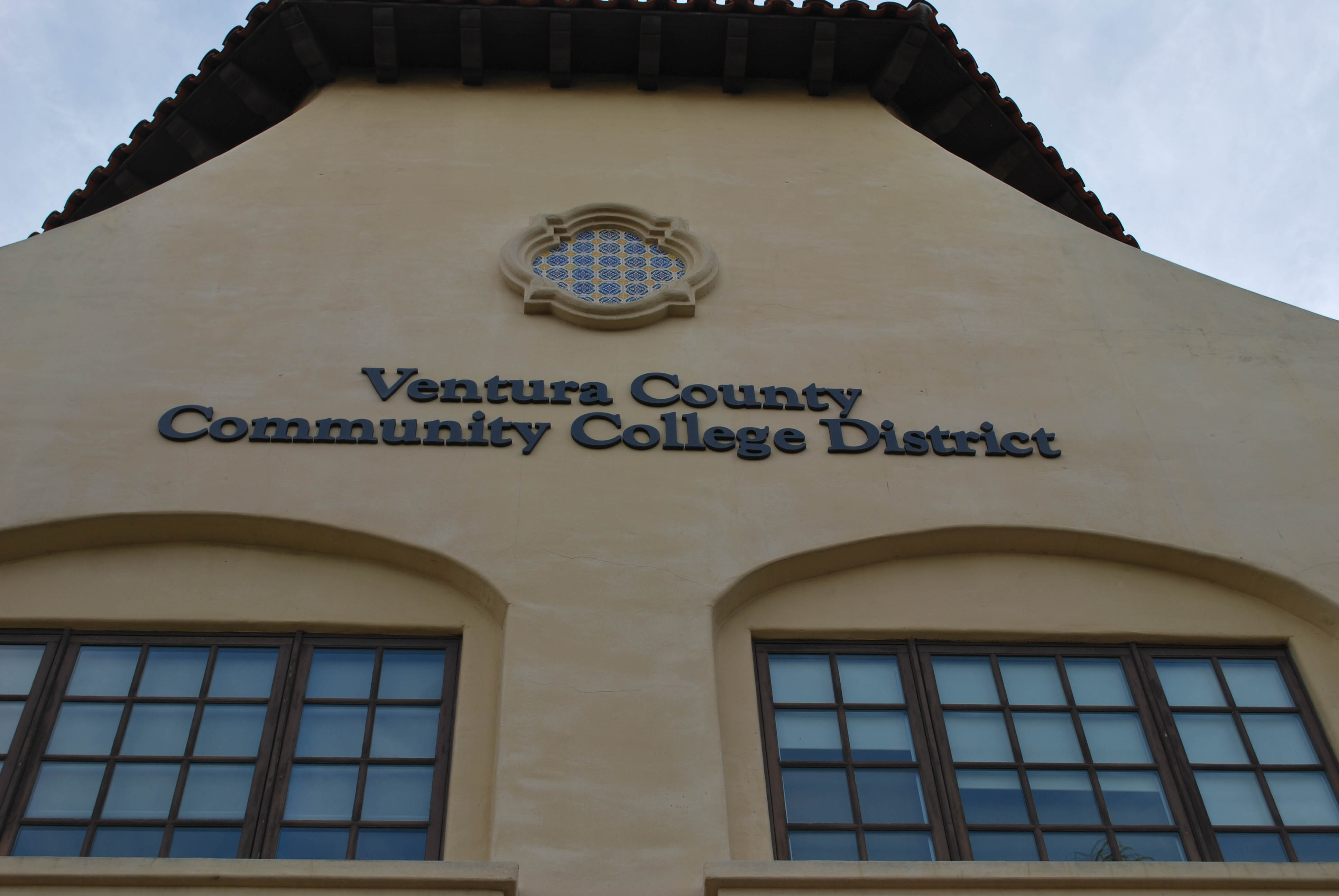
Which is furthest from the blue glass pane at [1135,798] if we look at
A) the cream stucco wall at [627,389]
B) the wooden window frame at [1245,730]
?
the cream stucco wall at [627,389]

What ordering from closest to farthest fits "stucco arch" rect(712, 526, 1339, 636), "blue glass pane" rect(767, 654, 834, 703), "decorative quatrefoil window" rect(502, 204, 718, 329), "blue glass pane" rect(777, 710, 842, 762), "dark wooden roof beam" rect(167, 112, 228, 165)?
"blue glass pane" rect(777, 710, 842, 762)
"blue glass pane" rect(767, 654, 834, 703)
"stucco arch" rect(712, 526, 1339, 636)
"decorative quatrefoil window" rect(502, 204, 718, 329)
"dark wooden roof beam" rect(167, 112, 228, 165)

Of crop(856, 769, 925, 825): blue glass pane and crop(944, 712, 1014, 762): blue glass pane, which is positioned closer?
crop(856, 769, 925, 825): blue glass pane

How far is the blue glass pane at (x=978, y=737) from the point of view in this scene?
7.38m

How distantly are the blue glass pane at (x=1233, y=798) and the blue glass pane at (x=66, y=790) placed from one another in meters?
6.13

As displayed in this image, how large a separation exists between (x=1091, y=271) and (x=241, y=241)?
6889 millimetres

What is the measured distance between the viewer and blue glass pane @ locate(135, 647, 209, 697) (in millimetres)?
7406

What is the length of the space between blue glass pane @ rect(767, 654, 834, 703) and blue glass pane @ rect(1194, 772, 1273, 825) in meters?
2.16

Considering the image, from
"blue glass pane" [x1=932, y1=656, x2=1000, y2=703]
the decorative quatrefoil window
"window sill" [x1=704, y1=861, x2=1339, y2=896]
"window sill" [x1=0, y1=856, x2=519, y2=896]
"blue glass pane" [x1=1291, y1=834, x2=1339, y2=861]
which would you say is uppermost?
the decorative quatrefoil window

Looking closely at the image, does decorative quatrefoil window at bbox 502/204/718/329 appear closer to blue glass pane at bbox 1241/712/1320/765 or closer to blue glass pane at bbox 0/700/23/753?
blue glass pane at bbox 0/700/23/753

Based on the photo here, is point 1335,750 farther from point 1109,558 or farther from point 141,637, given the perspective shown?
point 141,637

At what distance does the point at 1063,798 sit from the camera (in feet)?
23.6

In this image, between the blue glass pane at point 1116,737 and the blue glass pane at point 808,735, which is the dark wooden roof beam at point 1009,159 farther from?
the blue glass pane at point 808,735

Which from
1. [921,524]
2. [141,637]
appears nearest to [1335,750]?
[921,524]

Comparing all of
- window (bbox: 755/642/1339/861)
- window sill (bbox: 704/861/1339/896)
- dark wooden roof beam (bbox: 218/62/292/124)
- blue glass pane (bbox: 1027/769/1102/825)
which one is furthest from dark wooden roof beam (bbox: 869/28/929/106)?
window sill (bbox: 704/861/1339/896)
